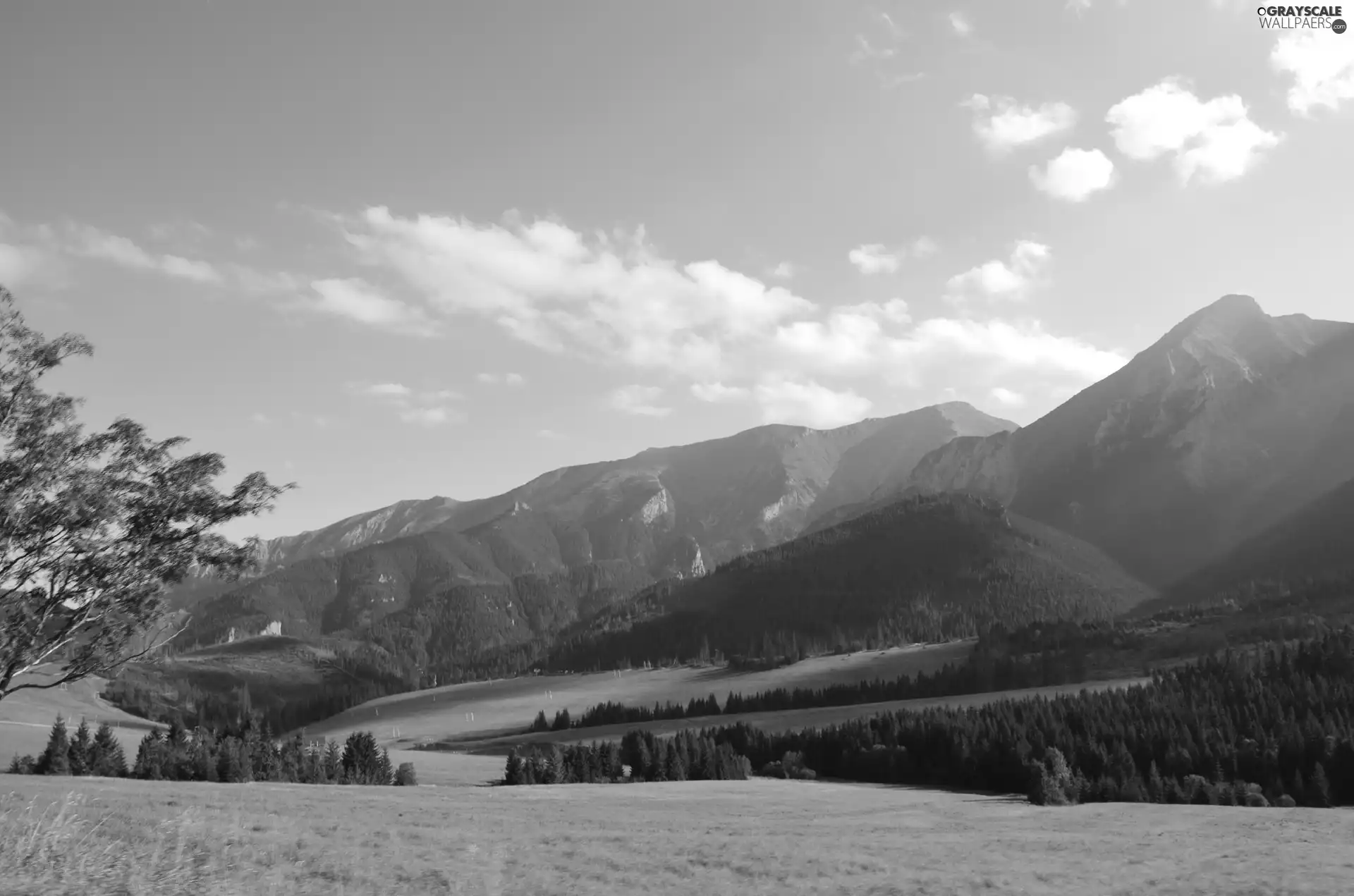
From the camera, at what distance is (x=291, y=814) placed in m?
42.7

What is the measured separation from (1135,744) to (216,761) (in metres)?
121

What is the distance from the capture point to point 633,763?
136 metres

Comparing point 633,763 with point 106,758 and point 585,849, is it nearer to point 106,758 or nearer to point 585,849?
point 106,758

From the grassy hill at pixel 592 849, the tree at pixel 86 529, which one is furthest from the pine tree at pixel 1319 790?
the tree at pixel 86 529

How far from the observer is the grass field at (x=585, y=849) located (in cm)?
2502

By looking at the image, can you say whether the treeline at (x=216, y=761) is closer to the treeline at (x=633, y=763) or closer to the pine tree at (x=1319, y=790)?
the treeline at (x=633, y=763)

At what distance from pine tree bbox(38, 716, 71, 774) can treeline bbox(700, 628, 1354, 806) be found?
99.7m

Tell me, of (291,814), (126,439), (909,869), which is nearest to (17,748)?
(291,814)

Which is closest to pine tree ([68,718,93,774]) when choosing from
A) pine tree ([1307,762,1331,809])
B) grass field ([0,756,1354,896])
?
grass field ([0,756,1354,896])

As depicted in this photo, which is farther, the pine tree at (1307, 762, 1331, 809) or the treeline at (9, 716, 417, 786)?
the treeline at (9, 716, 417, 786)

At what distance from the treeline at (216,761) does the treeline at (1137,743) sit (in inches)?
2600

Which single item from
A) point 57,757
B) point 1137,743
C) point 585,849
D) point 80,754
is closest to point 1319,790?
point 1137,743

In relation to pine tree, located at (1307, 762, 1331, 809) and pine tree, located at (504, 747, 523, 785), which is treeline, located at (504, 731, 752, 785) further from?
pine tree, located at (1307, 762, 1331, 809)

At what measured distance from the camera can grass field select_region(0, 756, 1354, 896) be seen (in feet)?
82.1
